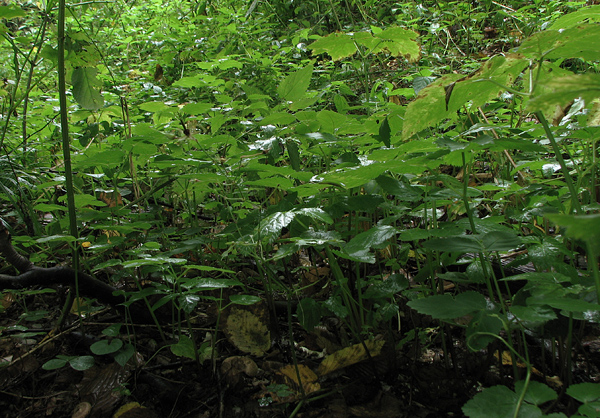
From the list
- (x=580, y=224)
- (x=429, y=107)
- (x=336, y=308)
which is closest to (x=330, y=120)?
(x=429, y=107)

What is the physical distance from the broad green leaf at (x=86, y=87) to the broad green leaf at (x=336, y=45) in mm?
726

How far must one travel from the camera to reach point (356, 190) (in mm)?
1238

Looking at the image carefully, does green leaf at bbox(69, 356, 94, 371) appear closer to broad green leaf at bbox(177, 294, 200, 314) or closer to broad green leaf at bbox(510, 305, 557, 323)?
broad green leaf at bbox(177, 294, 200, 314)

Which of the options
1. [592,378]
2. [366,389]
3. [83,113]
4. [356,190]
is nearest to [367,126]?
[356,190]

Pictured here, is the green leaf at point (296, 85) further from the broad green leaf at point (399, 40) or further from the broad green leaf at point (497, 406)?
the broad green leaf at point (497, 406)

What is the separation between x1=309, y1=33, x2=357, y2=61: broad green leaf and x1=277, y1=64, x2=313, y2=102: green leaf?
0.07m

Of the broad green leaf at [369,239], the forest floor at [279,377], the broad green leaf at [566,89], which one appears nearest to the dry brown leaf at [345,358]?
A: the forest floor at [279,377]

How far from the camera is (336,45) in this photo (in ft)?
4.27

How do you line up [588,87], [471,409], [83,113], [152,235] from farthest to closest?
[83,113] → [152,235] → [471,409] → [588,87]

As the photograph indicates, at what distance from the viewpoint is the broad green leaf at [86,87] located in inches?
48.6

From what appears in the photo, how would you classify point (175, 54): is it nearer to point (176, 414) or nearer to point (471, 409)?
point (176, 414)

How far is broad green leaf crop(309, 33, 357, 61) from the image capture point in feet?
4.14

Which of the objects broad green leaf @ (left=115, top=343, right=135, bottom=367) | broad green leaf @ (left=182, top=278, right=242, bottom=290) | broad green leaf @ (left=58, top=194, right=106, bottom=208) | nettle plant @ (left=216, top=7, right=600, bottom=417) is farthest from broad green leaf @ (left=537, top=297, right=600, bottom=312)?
broad green leaf @ (left=58, top=194, right=106, bottom=208)

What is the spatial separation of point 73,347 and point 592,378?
1.44 meters
